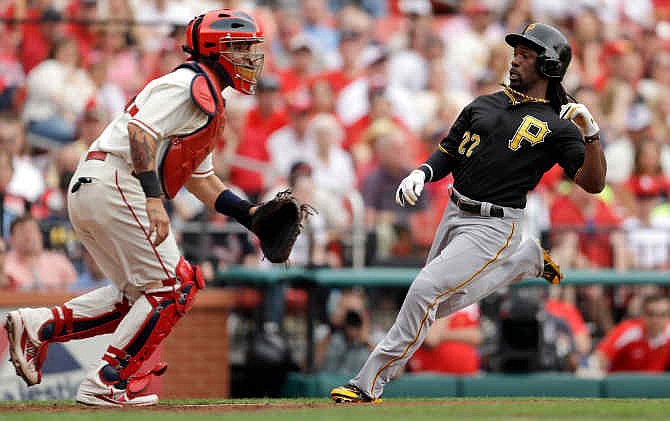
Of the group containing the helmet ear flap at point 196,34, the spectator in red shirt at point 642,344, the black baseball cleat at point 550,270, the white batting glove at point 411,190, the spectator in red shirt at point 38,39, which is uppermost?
the spectator in red shirt at point 38,39

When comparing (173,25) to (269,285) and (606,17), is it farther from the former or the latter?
(606,17)

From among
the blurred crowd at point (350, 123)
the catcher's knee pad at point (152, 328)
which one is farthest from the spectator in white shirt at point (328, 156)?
the catcher's knee pad at point (152, 328)

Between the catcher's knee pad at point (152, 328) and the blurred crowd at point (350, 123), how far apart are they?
3449 mm

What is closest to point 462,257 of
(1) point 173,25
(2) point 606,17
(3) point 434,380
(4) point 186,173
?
(4) point 186,173

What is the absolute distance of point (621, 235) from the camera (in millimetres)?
10758

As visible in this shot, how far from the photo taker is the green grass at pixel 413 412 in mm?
5719

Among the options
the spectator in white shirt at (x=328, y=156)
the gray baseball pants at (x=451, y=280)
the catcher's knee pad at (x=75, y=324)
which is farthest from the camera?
the spectator in white shirt at (x=328, y=156)

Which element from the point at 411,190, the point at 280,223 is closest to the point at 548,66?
the point at 411,190

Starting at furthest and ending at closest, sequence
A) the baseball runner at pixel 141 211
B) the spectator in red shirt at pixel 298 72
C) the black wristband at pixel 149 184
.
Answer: the spectator in red shirt at pixel 298 72 → the baseball runner at pixel 141 211 → the black wristband at pixel 149 184

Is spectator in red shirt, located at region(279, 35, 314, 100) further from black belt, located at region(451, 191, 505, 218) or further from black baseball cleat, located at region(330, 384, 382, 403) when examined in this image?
black baseball cleat, located at region(330, 384, 382, 403)

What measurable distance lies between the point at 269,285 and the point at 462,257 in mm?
3775

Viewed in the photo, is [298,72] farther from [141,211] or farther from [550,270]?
[141,211]

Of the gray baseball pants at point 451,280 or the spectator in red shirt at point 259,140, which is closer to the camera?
the gray baseball pants at point 451,280

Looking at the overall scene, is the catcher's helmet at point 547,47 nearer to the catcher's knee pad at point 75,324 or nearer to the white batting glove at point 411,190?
the white batting glove at point 411,190
